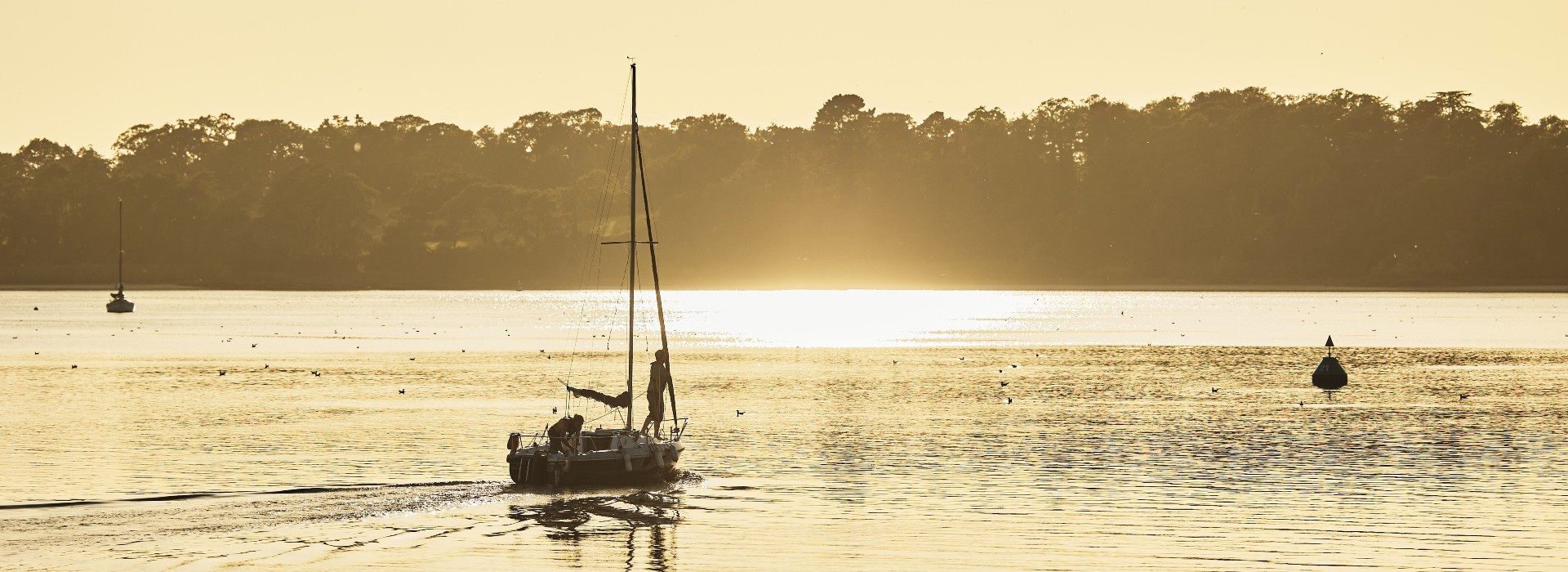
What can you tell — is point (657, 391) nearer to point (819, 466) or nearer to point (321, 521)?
point (819, 466)

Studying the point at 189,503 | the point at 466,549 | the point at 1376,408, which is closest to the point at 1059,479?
the point at 466,549

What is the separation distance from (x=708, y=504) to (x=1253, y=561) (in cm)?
1333

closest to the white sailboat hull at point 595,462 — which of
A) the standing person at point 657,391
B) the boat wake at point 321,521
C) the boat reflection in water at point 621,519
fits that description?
the boat wake at point 321,521

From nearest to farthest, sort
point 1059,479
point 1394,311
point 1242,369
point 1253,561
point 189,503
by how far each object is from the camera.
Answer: point 1253,561
point 189,503
point 1059,479
point 1242,369
point 1394,311

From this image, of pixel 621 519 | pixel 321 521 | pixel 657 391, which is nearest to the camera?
pixel 321 521

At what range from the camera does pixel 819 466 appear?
5181 cm

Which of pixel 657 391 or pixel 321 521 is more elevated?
pixel 657 391

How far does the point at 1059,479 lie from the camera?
4831 cm

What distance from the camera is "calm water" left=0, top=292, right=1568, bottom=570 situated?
36812 millimetres

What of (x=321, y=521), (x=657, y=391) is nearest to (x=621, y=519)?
(x=657, y=391)

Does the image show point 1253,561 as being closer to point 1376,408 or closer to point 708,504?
point 708,504

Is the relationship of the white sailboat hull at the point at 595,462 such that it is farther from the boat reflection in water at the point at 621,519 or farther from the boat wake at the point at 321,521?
the boat reflection in water at the point at 621,519

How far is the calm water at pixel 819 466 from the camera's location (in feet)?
121

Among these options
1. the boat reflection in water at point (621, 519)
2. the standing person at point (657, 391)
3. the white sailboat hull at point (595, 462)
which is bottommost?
the boat reflection in water at point (621, 519)
